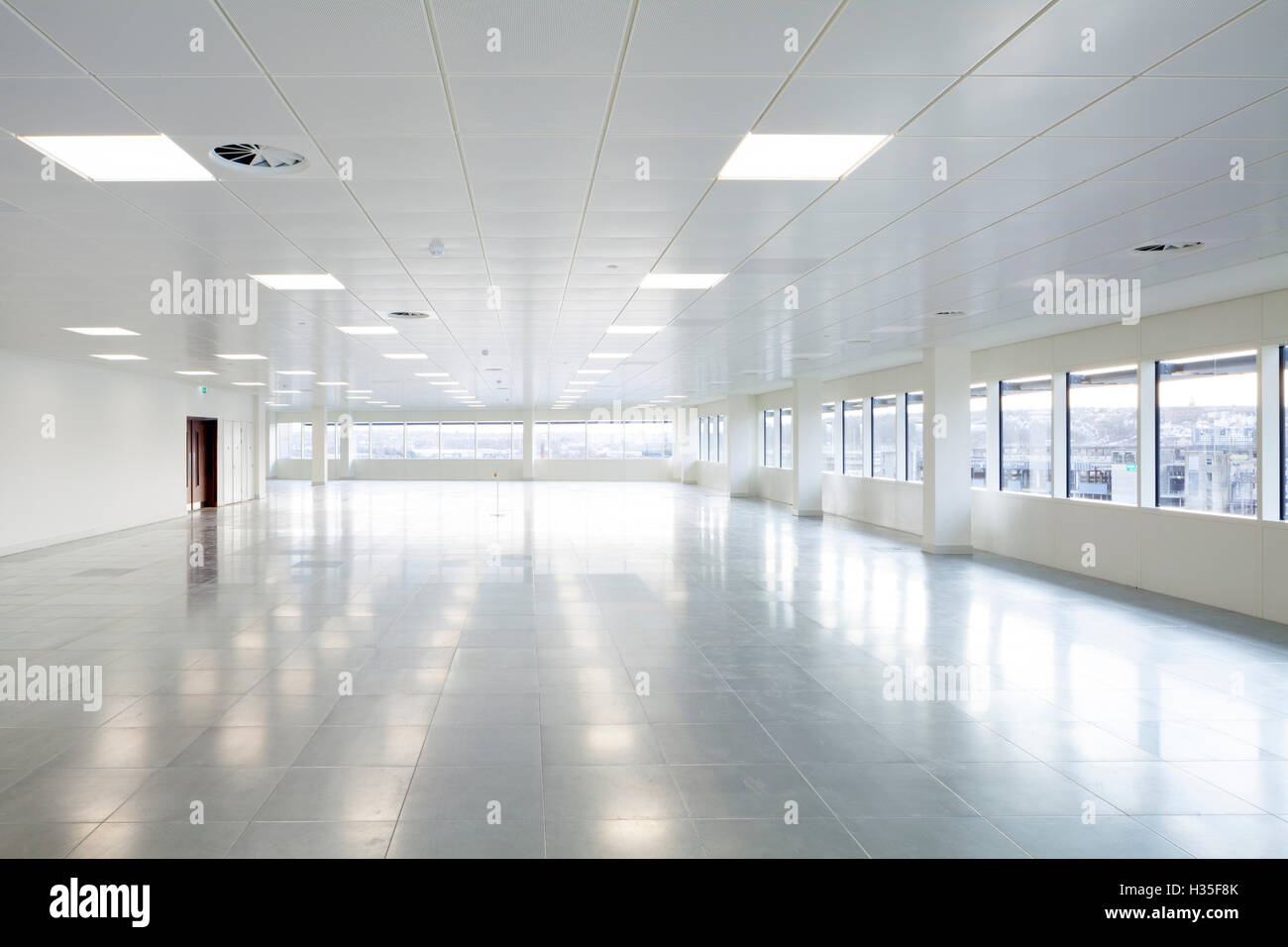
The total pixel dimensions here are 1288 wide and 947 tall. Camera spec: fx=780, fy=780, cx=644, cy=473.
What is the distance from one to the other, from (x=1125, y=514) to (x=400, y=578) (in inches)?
442

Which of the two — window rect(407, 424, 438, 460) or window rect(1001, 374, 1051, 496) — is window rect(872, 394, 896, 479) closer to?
window rect(1001, 374, 1051, 496)

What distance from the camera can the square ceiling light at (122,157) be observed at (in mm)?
4973

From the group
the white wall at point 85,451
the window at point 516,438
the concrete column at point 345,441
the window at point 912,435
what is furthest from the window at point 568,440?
the window at point 912,435

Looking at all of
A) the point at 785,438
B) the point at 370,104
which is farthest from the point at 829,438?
the point at 370,104

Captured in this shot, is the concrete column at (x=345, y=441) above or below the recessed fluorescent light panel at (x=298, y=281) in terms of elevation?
below

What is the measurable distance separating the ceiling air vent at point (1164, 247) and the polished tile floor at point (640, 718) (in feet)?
13.2

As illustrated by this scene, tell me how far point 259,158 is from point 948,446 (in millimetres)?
13192

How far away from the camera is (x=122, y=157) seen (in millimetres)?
5270

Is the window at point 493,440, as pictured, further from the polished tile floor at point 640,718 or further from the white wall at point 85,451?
the polished tile floor at point 640,718

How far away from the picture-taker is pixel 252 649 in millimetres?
7840

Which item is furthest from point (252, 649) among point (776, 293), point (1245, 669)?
point (1245, 669)

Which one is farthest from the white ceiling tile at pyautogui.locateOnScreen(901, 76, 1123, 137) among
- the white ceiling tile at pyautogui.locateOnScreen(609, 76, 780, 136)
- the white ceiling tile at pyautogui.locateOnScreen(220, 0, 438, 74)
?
the white ceiling tile at pyautogui.locateOnScreen(220, 0, 438, 74)

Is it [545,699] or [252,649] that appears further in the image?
[252,649]
